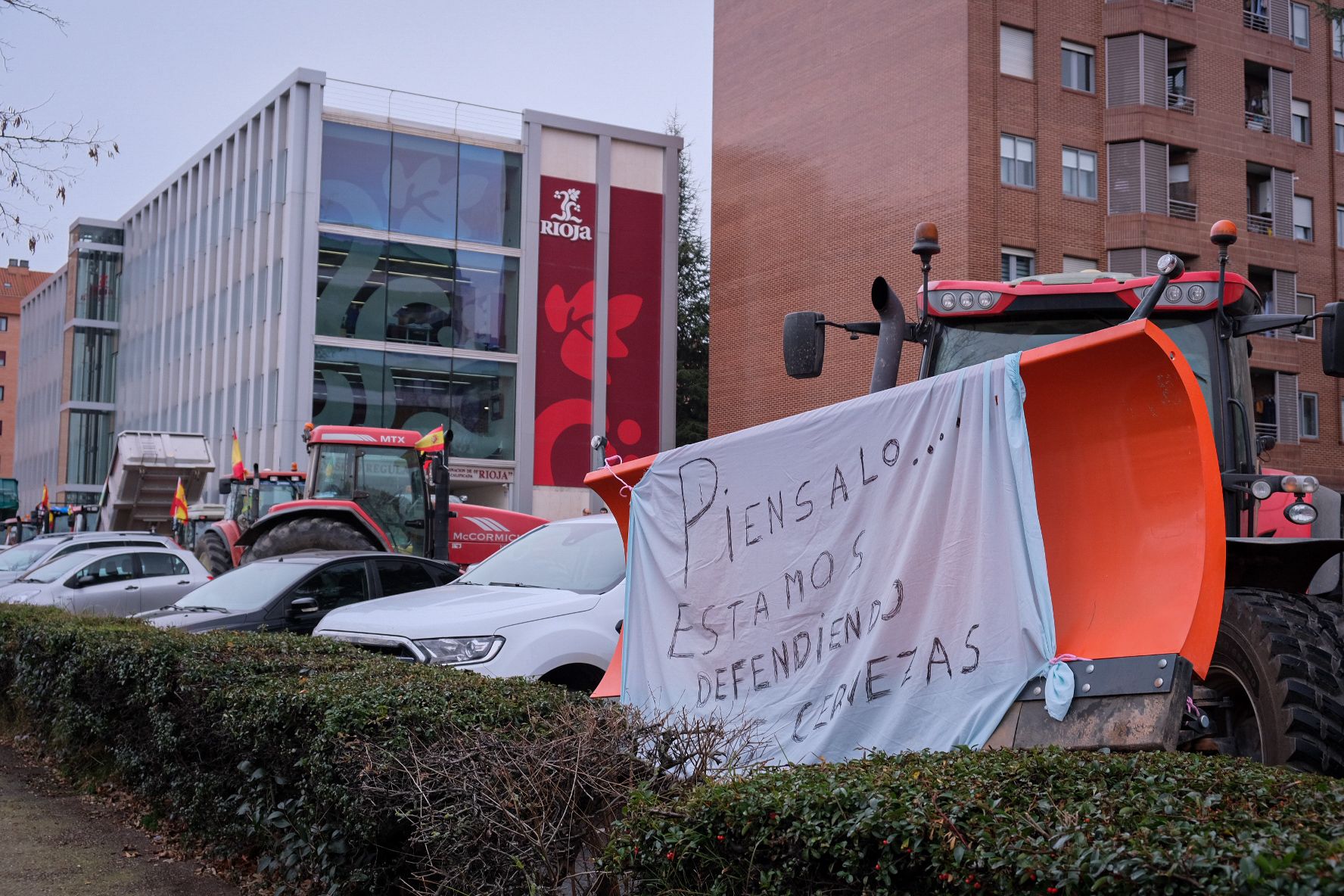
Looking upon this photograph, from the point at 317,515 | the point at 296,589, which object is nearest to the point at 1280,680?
the point at 296,589

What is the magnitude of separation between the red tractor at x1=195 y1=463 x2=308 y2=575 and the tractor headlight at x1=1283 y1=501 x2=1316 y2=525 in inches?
797

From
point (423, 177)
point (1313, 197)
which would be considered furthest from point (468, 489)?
point (1313, 197)

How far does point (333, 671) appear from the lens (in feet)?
21.3

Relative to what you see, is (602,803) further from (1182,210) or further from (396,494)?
(1182,210)

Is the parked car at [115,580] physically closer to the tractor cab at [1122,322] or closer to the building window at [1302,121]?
the tractor cab at [1122,322]

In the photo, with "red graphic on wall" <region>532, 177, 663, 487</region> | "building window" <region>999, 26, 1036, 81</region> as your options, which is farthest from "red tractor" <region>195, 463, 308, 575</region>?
"building window" <region>999, 26, 1036, 81</region>

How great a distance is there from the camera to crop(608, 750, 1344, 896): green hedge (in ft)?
8.06

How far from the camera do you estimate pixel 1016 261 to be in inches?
1384

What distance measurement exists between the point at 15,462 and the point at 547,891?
8388 centimetres

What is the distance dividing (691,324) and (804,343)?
49.1 metres


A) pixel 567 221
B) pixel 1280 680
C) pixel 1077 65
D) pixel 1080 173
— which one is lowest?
pixel 1280 680

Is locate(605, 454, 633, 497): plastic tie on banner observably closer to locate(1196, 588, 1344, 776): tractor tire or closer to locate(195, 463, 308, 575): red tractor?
locate(1196, 588, 1344, 776): tractor tire

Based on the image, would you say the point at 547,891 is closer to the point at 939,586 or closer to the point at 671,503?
the point at 939,586

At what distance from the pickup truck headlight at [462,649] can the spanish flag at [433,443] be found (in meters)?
12.0
